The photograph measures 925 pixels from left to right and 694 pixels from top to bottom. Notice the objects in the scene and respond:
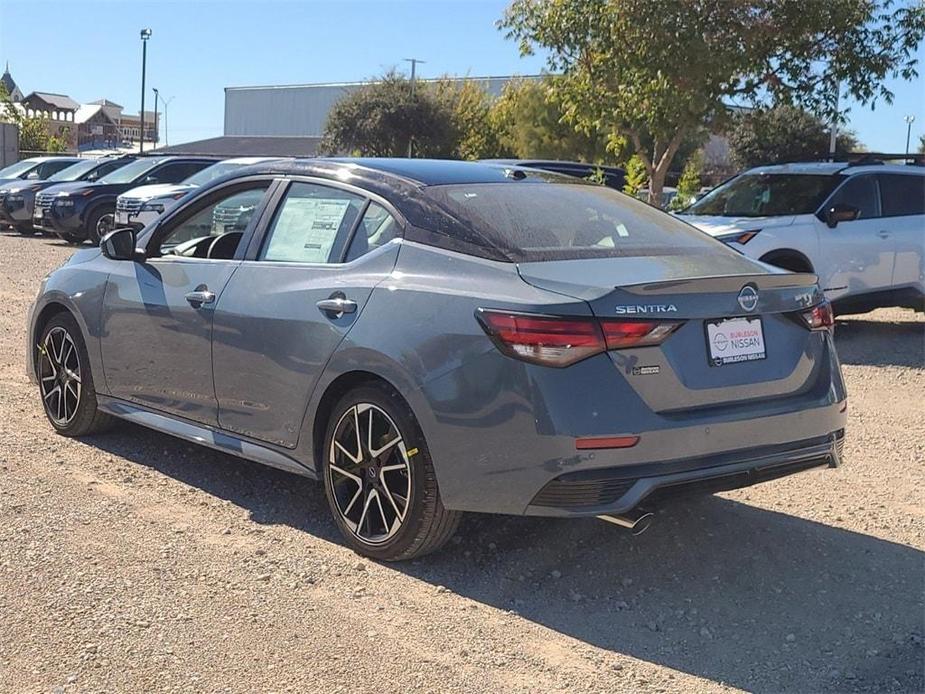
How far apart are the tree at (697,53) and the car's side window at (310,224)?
9.18 meters

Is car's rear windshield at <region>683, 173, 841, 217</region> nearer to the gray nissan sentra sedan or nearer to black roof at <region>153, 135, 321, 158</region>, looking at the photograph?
the gray nissan sentra sedan

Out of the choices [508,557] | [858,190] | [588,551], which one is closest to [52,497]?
[508,557]

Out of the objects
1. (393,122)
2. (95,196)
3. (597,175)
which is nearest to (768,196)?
(597,175)

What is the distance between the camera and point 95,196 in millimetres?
20234

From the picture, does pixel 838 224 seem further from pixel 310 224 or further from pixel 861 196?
pixel 310 224

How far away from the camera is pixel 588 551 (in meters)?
4.73

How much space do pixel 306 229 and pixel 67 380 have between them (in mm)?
2087

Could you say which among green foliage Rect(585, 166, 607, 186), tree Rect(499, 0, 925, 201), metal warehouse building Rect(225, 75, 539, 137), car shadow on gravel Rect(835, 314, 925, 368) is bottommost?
car shadow on gravel Rect(835, 314, 925, 368)

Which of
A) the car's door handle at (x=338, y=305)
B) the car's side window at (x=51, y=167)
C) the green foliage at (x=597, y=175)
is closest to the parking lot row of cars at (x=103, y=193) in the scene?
the car's side window at (x=51, y=167)

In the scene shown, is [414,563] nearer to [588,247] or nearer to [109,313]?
[588,247]

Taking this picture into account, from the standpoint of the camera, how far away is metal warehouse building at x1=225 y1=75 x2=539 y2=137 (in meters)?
78.8

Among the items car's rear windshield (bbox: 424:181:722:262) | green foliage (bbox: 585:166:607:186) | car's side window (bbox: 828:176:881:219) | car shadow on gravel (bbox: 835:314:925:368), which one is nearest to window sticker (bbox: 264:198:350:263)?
car's rear windshield (bbox: 424:181:722:262)

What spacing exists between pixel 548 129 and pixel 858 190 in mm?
34615

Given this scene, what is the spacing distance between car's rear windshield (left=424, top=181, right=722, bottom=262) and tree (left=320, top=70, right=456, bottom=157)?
145 feet
